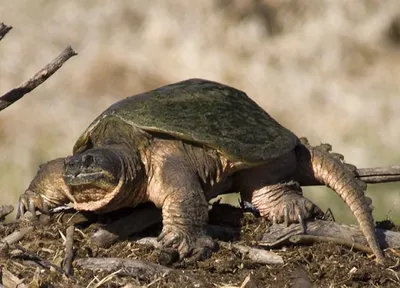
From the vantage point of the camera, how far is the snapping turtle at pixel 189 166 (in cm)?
443

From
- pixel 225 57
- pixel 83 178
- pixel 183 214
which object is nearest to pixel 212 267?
pixel 183 214

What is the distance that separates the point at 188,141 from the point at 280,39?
5.37 m

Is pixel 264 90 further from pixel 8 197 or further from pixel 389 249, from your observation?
pixel 389 249

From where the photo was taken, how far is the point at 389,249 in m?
4.55

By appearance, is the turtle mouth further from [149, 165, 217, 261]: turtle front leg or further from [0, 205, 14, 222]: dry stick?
[0, 205, 14, 222]: dry stick

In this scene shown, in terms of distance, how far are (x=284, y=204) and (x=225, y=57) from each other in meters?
5.17

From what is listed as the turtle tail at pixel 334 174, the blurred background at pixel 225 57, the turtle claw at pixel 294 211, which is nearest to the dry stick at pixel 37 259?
the turtle claw at pixel 294 211

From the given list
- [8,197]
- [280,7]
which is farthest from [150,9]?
[8,197]

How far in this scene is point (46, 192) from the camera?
4793mm

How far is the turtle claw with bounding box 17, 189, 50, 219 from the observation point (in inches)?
189

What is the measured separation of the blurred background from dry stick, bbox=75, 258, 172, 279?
5120 mm

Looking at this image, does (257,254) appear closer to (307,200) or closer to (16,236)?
(307,200)

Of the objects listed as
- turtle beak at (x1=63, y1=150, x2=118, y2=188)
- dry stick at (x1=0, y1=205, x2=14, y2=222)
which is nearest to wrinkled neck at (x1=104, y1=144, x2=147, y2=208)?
turtle beak at (x1=63, y1=150, x2=118, y2=188)

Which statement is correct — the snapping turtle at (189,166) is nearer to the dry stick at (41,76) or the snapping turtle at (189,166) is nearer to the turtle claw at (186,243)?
the turtle claw at (186,243)
